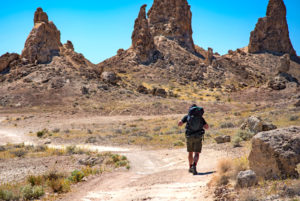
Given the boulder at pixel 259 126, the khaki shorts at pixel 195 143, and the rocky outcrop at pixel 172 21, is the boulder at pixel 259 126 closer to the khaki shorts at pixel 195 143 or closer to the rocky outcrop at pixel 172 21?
the khaki shorts at pixel 195 143

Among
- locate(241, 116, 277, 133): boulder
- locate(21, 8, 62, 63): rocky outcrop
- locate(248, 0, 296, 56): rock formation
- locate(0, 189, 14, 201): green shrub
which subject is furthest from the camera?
locate(248, 0, 296, 56): rock formation

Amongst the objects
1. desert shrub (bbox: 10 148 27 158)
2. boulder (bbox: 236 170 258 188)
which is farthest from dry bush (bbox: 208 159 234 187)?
desert shrub (bbox: 10 148 27 158)

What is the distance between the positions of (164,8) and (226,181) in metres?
81.0

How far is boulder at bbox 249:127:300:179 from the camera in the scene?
4.63 m

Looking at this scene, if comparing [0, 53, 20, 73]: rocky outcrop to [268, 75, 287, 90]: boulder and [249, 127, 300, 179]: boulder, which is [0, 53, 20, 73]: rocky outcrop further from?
[249, 127, 300, 179]: boulder

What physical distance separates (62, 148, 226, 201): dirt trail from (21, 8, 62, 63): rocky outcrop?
44.3 metres

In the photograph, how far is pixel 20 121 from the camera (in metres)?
28.3

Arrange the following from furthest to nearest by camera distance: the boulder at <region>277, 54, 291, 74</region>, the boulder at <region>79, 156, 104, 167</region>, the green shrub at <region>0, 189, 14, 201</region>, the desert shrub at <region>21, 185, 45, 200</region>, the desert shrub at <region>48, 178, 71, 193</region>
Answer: the boulder at <region>277, 54, 291, 74</region> → the boulder at <region>79, 156, 104, 167</region> → the desert shrub at <region>48, 178, 71, 193</region> → the desert shrub at <region>21, 185, 45, 200</region> → the green shrub at <region>0, 189, 14, 201</region>

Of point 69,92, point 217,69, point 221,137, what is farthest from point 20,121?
point 217,69

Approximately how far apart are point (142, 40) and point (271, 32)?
4721 centimetres

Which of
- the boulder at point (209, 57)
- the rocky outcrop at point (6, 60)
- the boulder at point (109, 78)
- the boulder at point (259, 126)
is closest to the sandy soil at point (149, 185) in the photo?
the boulder at point (259, 126)

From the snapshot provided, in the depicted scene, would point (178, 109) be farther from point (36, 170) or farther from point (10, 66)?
point (10, 66)

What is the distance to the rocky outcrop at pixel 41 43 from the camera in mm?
46719

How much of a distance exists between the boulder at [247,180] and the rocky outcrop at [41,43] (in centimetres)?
4799
